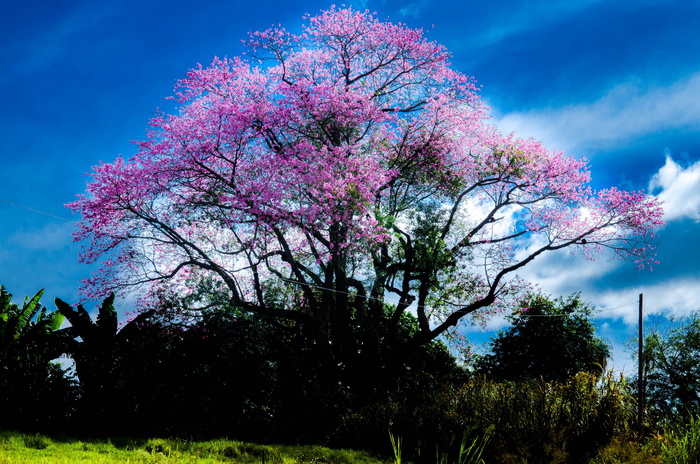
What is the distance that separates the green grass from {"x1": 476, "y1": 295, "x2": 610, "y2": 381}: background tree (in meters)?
12.7

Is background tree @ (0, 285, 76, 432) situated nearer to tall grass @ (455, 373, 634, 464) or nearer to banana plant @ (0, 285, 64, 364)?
banana plant @ (0, 285, 64, 364)

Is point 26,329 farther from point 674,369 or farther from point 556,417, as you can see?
point 674,369

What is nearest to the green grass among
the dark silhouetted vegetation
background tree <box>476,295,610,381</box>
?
the dark silhouetted vegetation

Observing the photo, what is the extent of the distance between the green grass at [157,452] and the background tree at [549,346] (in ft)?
41.5

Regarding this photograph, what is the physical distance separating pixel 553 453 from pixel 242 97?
10677 mm

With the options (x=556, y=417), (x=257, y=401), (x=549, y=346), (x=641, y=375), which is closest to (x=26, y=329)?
(x=257, y=401)

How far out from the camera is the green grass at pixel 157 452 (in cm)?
829

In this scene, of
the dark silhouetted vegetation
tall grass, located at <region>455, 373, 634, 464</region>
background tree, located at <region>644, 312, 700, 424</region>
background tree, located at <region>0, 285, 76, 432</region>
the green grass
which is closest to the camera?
the green grass

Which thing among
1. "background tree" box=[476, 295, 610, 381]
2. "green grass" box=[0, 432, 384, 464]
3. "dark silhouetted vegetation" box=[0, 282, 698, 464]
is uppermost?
"background tree" box=[476, 295, 610, 381]

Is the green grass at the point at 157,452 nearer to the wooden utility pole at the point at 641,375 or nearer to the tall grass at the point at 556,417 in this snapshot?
the tall grass at the point at 556,417

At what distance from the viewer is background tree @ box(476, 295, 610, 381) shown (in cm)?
2108

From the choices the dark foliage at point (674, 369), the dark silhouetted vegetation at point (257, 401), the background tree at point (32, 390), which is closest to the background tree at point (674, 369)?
the dark foliage at point (674, 369)

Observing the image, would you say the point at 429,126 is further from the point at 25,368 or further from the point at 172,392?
the point at 25,368

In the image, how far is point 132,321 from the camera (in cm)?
1316
